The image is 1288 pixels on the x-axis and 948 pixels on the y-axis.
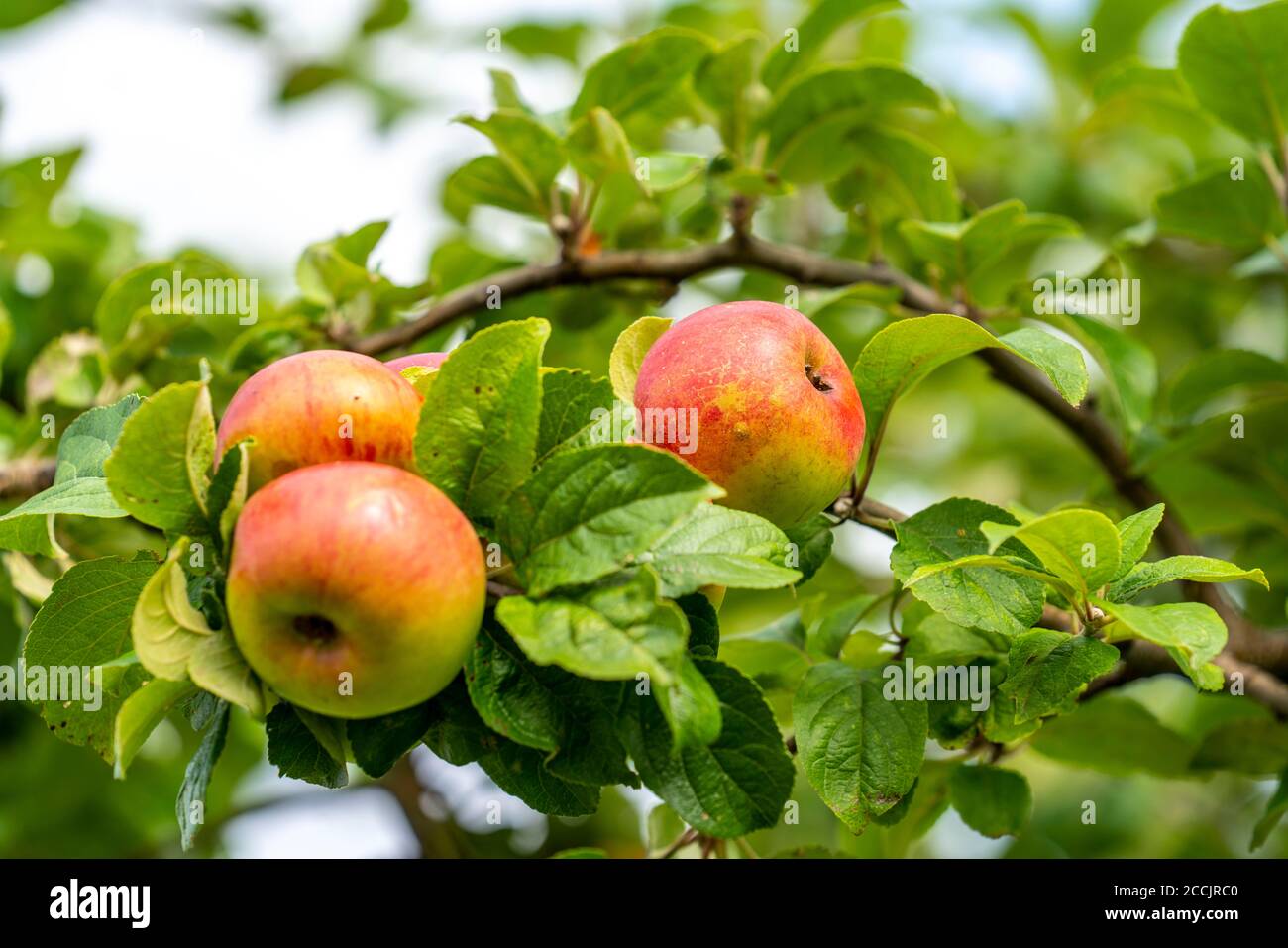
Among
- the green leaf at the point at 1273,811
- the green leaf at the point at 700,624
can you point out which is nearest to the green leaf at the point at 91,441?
the green leaf at the point at 700,624

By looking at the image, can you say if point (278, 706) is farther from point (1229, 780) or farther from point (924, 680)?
point (1229, 780)

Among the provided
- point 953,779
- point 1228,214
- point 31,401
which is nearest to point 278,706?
point 953,779

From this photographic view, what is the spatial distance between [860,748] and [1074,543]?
10.2 inches

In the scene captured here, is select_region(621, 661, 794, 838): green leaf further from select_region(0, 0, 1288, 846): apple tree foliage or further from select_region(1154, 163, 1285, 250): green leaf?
select_region(1154, 163, 1285, 250): green leaf

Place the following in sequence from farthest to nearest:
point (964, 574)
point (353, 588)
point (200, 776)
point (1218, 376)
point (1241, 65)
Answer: point (1218, 376)
point (1241, 65)
point (964, 574)
point (200, 776)
point (353, 588)

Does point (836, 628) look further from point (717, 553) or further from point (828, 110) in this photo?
point (828, 110)

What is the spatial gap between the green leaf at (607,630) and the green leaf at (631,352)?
29cm

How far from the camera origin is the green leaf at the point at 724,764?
2.90 ft

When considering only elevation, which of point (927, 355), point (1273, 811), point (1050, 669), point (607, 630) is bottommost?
point (1273, 811)

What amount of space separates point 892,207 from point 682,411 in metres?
0.95

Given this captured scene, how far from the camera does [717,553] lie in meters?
0.87

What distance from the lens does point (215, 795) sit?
2.57 m

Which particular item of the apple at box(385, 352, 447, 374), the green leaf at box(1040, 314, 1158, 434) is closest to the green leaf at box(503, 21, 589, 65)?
the green leaf at box(1040, 314, 1158, 434)

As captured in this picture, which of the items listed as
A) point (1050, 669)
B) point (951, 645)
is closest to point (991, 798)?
point (951, 645)
